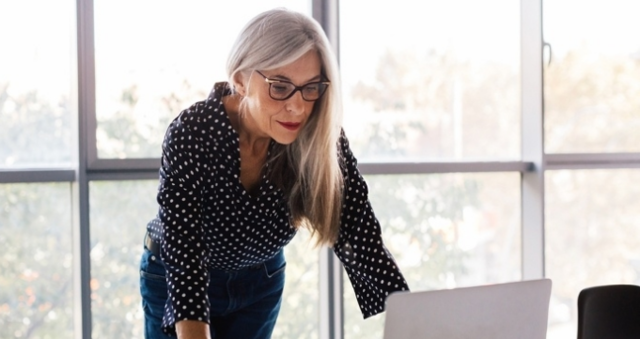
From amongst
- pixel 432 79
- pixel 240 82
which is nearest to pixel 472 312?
pixel 240 82

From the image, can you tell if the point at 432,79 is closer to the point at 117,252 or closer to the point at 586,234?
the point at 586,234

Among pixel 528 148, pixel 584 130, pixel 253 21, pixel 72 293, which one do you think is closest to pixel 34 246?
pixel 72 293

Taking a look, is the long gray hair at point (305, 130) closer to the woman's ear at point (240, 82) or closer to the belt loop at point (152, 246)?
the woman's ear at point (240, 82)

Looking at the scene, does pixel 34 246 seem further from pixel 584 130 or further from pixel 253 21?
pixel 584 130

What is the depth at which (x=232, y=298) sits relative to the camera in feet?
6.43

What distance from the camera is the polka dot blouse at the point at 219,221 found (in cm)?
166

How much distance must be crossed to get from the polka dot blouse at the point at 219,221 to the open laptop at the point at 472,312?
18.3 inches

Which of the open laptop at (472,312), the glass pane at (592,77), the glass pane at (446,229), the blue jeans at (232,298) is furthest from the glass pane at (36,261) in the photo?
the glass pane at (592,77)

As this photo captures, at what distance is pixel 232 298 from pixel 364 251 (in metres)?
0.36

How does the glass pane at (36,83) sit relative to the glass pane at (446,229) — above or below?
above

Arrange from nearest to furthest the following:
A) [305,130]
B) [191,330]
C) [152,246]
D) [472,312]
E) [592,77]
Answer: [472,312]
[191,330]
[305,130]
[152,246]
[592,77]

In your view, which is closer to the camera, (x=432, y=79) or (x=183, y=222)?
(x=183, y=222)

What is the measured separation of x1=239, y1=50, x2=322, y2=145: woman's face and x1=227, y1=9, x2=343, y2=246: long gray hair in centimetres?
2

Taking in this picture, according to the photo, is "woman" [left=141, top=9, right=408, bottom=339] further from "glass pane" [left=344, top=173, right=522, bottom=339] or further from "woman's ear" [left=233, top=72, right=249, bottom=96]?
"glass pane" [left=344, top=173, right=522, bottom=339]
